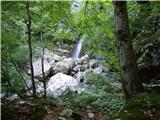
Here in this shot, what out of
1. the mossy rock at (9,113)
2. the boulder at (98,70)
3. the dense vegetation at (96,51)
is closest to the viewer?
the mossy rock at (9,113)

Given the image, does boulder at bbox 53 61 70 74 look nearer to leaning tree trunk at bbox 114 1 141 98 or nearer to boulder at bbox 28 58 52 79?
boulder at bbox 28 58 52 79

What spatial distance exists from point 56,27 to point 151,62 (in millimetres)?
3316

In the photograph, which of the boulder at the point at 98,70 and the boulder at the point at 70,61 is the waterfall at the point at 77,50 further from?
the boulder at the point at 98,70

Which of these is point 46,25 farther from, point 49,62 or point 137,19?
point 49,62

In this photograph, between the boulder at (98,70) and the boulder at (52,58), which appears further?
the boulder at (52,58)

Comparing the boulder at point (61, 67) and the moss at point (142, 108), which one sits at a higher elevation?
Answer: the boulder at point (61, 67)

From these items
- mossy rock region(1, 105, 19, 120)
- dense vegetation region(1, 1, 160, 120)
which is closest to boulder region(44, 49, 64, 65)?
dense vegetation region(1, 1, 160, 120)

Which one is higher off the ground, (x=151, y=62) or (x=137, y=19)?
(x=137, y=19)

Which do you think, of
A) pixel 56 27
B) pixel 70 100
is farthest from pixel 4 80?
pixel 56 27

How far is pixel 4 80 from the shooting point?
793cm

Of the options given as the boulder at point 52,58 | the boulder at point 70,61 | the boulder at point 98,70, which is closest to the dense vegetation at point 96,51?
the boulder at point 98,70

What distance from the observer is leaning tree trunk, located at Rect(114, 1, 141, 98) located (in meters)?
5.62

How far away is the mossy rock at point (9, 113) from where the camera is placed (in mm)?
4208

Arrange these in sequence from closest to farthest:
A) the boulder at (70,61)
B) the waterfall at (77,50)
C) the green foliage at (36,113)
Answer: the green foliage at (36,113) < the boulder at (70,61) < the waterfall at (77,50)
